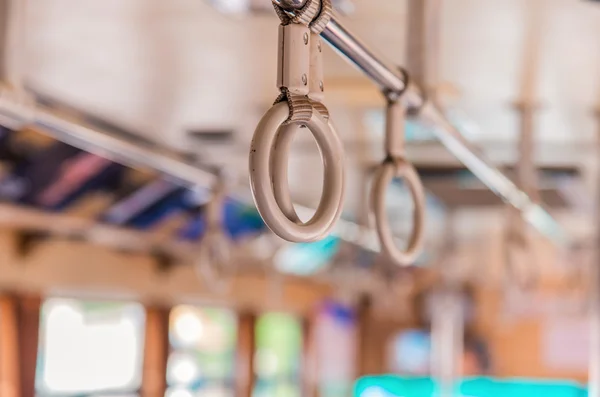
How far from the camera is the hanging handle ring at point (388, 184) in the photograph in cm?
129

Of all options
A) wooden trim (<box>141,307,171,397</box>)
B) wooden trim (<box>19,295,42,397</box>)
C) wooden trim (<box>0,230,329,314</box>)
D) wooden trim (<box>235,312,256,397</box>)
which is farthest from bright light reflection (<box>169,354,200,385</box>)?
wooden trim (<box>19,295,42,397</box>)

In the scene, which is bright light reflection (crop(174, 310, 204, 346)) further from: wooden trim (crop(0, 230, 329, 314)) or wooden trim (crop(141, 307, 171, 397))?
wooden trim (crop(141, 307, 171, 397))

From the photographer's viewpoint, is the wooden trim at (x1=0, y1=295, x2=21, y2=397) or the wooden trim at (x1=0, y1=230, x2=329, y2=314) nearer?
the wooden trim at (x1=0, y1=295, x2=21, y2=397)

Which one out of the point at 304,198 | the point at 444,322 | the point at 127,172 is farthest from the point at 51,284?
the point at 444,322

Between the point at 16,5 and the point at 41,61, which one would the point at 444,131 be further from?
the point at 41,61

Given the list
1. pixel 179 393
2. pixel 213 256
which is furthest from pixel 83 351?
pixel 213 256

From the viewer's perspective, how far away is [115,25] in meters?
2.37

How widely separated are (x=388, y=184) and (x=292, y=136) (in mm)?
459

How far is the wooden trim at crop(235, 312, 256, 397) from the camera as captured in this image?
762 centimetres

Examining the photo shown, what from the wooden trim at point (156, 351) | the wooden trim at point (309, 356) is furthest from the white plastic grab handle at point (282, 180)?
the wooden trim at point (309, 356)

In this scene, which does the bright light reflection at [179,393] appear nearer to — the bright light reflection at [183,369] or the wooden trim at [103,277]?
the bright light reflection at [183,369]

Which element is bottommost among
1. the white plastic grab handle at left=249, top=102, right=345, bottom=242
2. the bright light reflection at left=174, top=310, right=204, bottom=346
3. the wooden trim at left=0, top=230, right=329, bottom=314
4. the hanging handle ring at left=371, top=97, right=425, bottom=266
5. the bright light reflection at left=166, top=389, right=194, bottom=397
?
the bright light reflection at left=166, top=389, right=194, bottom=397

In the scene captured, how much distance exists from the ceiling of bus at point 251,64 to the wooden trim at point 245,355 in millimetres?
4221

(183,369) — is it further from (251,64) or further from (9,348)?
(251,64)
